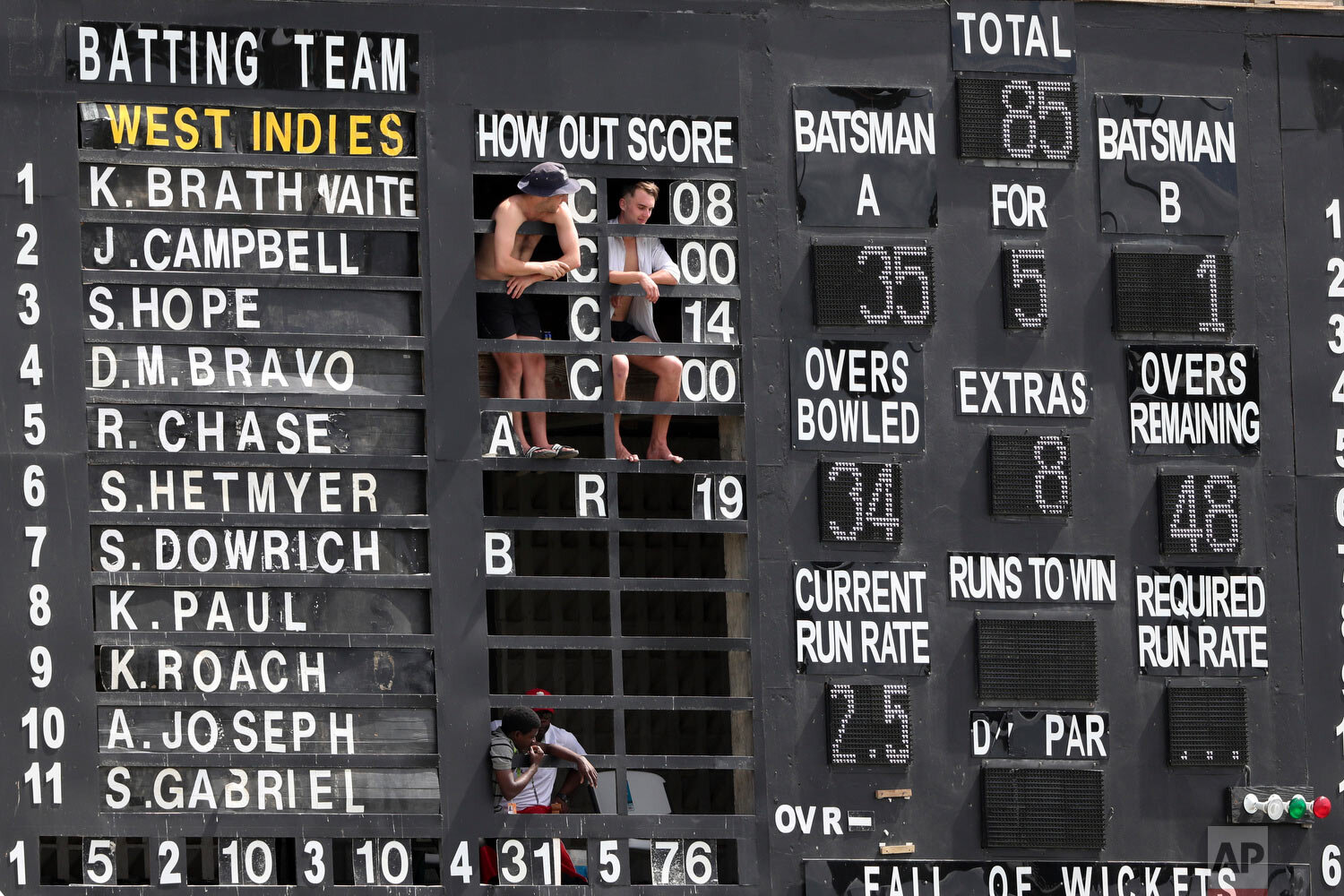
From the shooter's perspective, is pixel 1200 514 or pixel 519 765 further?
pixel 1200 514

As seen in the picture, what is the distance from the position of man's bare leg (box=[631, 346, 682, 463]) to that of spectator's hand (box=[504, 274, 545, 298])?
630mm

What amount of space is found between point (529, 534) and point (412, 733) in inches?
184

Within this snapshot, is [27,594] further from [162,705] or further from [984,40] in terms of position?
[984,40]

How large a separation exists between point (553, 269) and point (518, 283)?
0.64 feet

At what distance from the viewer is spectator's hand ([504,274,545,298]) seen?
1453 cm

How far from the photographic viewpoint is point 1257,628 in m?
15.0

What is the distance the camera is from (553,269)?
14.6 meters

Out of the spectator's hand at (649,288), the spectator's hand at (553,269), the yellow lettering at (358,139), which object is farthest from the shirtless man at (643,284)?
the yellow lettering at (358,139)

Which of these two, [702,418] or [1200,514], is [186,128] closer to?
[702,418]

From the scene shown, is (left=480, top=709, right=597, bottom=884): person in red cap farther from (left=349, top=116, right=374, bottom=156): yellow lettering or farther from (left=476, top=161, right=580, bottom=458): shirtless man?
(left=349, top=116, right=374, bottom=156): yellow lettering

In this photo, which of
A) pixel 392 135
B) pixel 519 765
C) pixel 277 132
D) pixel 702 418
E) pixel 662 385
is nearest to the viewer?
pixel 519 765

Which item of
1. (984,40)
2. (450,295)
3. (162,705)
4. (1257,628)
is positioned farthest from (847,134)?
(162,705)

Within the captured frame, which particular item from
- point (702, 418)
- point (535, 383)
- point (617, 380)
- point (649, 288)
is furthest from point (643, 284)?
point (702, 418)

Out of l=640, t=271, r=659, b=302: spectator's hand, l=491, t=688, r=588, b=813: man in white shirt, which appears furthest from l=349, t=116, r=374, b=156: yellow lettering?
l=491, t=688, r=588, b=813: man in white shirt
